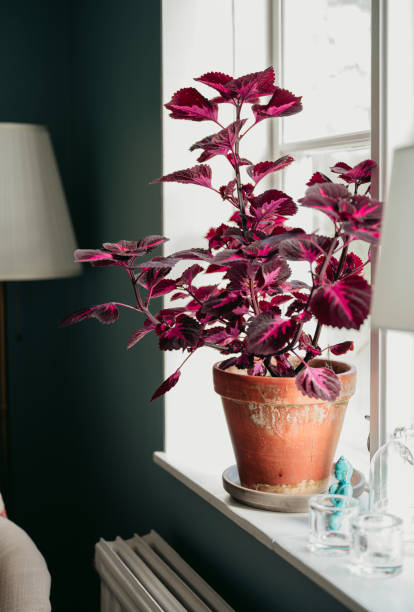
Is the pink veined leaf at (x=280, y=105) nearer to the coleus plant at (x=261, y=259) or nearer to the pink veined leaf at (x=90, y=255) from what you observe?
the coleus plant at (x=261, y=259)

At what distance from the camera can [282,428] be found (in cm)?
114

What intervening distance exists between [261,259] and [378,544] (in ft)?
1.49

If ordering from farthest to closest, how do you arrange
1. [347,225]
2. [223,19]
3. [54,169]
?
1. [54,169]
2. [223,19]
3. [347,225]

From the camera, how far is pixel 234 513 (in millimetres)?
1217

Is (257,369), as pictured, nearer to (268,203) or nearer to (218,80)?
(268,203)

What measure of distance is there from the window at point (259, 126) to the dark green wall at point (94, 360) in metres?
0.06

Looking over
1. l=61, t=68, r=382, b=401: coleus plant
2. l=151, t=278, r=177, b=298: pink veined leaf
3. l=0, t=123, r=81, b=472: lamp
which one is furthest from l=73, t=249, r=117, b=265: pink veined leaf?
l=0, t=123, r=81, b=472: lamp

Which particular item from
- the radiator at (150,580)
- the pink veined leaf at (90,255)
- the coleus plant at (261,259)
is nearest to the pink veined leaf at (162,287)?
the coleus plant at (261,259)

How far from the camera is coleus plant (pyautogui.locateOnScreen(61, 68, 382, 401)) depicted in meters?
0.87

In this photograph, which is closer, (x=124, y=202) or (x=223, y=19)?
(x=223, y=19)

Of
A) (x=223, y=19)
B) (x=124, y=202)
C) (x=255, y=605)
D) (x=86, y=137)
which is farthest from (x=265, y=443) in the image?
(x=86, y=137)

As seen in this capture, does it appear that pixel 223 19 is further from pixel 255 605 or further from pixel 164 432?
pixel 255 605

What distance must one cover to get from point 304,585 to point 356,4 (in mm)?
1120

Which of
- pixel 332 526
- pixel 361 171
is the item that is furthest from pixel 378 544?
pixel 361 171
